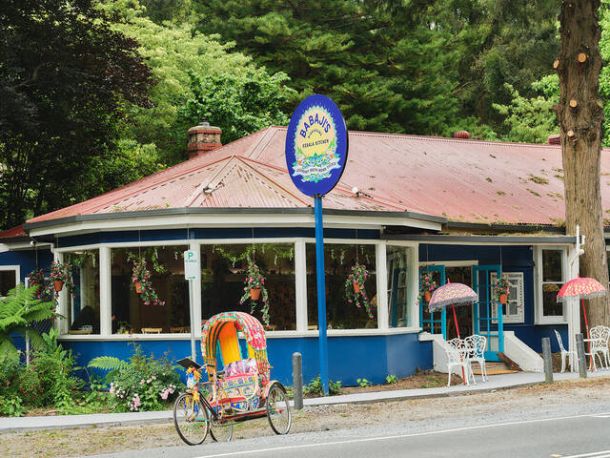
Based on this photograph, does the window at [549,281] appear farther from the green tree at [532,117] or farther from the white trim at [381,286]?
the green tree at [532,117]

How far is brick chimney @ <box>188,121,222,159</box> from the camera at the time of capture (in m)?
27.7

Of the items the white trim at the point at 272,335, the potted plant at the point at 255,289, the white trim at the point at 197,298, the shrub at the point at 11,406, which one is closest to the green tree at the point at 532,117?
the white trim at the point at 272,335

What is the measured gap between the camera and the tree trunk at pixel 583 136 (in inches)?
939

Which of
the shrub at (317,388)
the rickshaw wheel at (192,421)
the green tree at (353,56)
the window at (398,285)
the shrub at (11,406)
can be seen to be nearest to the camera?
the rickshaw wheel at (192,421)

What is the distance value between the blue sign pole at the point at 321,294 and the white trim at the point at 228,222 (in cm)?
85

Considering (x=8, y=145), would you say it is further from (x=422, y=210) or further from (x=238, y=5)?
(x=238, y=5)

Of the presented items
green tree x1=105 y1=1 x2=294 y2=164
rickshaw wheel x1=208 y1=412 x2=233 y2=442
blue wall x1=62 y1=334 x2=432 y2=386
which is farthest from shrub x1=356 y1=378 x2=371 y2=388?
green tree x1=105 y1=1 x2=294 y2=164

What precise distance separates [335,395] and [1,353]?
5.91 meters

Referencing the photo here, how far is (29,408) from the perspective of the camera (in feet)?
60.7

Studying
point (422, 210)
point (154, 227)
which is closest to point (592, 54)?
point (422, 210)

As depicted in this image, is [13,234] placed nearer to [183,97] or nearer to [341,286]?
[341,286]

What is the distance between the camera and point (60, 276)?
20.8 m

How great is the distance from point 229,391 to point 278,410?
79 centimetres

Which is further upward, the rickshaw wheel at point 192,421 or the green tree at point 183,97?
the green tree at point 183,97
